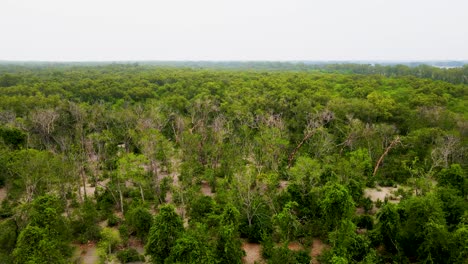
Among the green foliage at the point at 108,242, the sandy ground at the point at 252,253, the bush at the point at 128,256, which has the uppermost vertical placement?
the green foliage at the point at 108,242

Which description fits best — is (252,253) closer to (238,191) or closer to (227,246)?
(227,246)

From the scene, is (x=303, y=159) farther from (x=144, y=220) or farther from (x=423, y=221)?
(x=144, y=220)

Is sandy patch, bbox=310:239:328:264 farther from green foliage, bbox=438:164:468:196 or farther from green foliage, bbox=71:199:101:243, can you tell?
green foliage, bbox=71:199:101:243

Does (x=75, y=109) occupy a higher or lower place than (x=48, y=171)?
higher

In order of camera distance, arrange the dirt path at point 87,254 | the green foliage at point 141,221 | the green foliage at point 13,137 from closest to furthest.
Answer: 1. the dirt path at point 87,254
2. the green foliage at point 141,221
3. the green foliage at point 13,137

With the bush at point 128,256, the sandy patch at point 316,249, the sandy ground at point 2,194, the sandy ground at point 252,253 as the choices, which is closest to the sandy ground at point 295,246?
the sandy patch at point 316,249

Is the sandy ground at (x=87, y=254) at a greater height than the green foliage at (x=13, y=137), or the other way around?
the green foliage at (x=13, y=137)

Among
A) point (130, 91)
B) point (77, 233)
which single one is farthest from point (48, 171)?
point (130, 91)

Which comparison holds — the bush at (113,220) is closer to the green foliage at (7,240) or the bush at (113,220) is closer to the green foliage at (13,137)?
the green foliage at (7,240)
